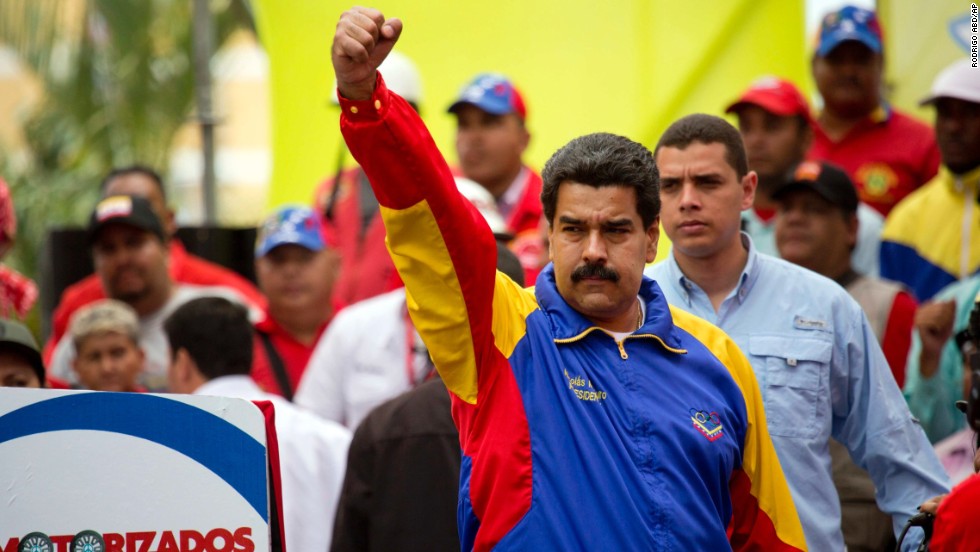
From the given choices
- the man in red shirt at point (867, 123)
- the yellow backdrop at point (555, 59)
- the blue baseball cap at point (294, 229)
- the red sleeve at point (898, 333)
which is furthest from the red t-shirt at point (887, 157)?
the blue baseball cap at point (294, 229)

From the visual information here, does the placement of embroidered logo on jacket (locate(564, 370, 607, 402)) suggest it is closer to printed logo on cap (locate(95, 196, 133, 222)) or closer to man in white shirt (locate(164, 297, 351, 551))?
man in white shirt (locate(164, 297, 351, 551))

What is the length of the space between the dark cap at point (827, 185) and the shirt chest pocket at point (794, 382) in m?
1.89

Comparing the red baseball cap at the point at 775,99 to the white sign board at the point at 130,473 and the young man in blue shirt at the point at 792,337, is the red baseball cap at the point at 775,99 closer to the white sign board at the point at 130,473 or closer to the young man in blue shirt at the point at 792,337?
the young man in blue shirt at the point at 792,337

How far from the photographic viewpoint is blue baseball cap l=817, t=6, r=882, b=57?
777 centimetres

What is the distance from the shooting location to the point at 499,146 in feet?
25.2

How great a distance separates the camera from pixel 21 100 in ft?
70.0

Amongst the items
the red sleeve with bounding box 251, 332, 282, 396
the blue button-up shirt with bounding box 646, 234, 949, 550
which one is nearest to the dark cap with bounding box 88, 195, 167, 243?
the red sleeve with bounding box 251, 332, 282, 396

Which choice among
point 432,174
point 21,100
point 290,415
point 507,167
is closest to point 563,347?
point 432,174

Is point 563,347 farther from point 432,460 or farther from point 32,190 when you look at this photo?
point 32,190

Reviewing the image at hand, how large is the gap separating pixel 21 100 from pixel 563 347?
18823 mm

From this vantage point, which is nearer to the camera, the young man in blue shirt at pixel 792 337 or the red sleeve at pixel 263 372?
the young man in blue shirt at pixel 792 337

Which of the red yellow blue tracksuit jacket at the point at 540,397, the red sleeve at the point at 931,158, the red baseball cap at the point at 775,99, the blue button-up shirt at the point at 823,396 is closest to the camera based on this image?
the red yellow blue tracksuit jacket at the point at 540,397

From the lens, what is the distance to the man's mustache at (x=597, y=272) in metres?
3.88

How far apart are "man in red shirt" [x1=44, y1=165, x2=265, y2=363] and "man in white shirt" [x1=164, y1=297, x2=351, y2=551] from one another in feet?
6.45
